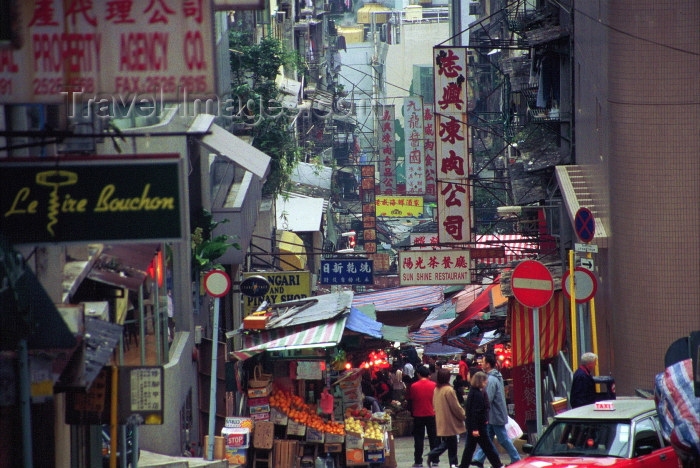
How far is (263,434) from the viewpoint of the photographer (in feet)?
49.8

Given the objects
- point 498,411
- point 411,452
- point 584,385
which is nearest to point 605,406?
point 584,385

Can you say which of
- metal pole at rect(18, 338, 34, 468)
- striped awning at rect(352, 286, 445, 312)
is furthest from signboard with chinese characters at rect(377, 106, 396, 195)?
metal pole at rect(18, 338, 34, 468)

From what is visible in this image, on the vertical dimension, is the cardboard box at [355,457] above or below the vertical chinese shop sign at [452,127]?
below

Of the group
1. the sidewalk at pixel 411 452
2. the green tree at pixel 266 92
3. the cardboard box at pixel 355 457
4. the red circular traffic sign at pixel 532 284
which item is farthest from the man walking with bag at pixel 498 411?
the green tree at pixel 266 92

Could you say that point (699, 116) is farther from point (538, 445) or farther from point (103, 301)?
point (103, 301)

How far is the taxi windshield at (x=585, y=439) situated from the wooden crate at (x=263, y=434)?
19.8 ft

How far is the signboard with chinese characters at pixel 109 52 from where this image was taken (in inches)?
259

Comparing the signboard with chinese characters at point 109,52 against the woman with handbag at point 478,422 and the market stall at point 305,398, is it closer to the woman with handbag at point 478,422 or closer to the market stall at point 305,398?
the woman with handbag at point 478,422

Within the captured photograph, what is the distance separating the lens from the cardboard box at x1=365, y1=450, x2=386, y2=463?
15.7 metres

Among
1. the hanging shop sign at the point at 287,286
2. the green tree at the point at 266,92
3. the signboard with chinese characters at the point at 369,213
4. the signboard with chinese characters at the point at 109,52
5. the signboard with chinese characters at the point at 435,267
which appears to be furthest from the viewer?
the signboard with chinese characters at the point at 369,213

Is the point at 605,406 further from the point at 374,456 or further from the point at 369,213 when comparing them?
the point at 369,213

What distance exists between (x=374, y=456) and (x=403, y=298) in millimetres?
13545

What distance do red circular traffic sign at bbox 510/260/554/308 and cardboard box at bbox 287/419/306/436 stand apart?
531 cm

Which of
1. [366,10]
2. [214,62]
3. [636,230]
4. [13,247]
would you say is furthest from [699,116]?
[366,10]
